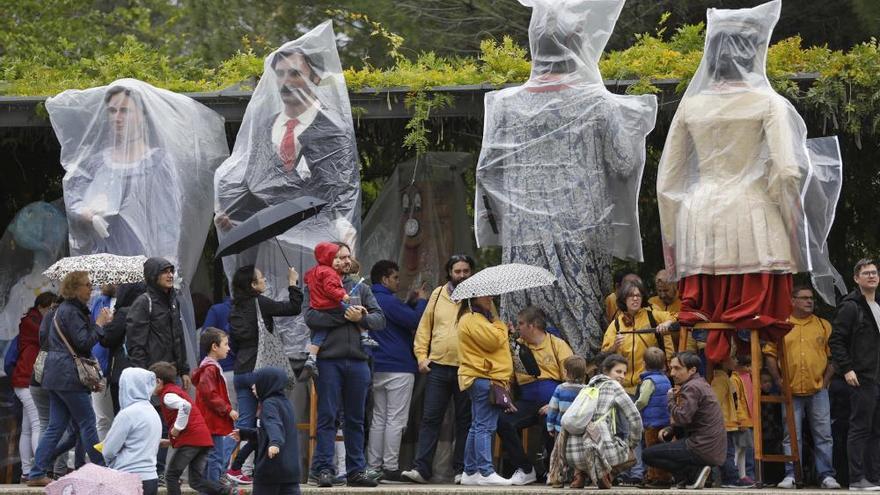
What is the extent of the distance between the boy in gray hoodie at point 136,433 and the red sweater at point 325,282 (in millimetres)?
1476

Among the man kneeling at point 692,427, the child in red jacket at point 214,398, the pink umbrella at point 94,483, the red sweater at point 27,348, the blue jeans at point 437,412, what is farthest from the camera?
the red sweater at point 27,348

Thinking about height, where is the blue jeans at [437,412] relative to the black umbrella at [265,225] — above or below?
below

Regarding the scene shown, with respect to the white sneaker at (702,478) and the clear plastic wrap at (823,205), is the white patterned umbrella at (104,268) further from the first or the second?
the clear plastic wrap at (823,205)

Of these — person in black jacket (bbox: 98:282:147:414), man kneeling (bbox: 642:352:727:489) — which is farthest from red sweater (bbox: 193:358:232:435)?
man kneeling (bbox: 642:352:727:489)

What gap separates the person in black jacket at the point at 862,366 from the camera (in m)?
11.4

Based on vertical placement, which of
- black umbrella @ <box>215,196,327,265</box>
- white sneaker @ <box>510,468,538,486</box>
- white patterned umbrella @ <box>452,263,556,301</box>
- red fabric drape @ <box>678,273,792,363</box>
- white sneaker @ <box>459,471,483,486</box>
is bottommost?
white sneaker @ <box>510,468,538,486</box>

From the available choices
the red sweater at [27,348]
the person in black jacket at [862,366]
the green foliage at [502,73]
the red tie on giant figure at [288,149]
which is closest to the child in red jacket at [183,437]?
the red sweater at [27,348]

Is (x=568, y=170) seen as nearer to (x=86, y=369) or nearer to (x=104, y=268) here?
(x=104, y=268)

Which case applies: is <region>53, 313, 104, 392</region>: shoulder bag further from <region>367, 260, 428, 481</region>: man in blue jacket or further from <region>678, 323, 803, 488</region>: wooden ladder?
<region>678, 323, 803, 488</region>: wooden ladder

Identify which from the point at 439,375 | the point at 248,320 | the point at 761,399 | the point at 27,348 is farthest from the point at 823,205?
the point at 27,348

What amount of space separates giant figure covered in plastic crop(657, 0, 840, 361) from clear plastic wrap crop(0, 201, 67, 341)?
5.20 meters

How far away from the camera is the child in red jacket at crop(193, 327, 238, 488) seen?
1123cm

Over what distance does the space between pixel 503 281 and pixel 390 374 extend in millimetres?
1345

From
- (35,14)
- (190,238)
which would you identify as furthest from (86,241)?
(35,14)
